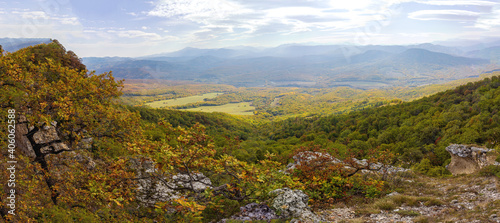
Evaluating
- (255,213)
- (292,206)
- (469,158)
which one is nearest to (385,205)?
(292,206)

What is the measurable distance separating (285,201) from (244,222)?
60.1 inches

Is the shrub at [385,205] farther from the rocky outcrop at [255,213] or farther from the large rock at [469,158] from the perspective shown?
the large rock at [469,158]

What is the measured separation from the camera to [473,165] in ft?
54.1

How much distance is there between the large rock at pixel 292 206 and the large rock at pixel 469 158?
15225mm

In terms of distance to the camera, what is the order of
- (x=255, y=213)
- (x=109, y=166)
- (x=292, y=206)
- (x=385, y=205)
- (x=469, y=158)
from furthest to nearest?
(x=469, y=158) < (x=385, y=205) < (x=109, y=166) < (x=255, y=213) < (x=292, y=206)

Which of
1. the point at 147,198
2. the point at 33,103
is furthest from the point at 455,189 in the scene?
the point at 33,103

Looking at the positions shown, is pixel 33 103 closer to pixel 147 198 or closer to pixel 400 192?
pixel 147 198

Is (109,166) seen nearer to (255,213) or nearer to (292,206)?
(255,213)

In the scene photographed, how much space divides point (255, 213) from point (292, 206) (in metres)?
1.31

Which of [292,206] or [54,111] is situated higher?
[54,111]

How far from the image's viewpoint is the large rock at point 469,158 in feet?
50.2

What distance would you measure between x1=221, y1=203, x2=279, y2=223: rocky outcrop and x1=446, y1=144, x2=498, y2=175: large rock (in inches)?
647

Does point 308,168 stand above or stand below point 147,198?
above

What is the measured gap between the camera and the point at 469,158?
677 inches
